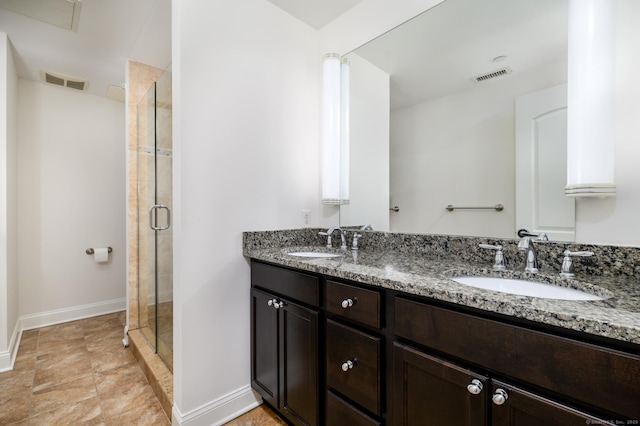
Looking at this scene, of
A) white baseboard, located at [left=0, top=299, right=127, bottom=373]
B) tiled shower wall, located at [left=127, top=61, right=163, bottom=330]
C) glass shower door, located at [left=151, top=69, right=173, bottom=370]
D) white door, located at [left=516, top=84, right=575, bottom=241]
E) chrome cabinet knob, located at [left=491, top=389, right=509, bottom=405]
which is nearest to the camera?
chrome cabinet knob, located at [left=491, top=389, right=509, bottom=405]

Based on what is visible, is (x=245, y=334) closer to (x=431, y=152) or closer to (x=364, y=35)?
Result: (x=431, y=152)

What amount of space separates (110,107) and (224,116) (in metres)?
2.68

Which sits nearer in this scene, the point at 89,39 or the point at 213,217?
the point at 213,217

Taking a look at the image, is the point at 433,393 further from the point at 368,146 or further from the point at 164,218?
the point at 164,218

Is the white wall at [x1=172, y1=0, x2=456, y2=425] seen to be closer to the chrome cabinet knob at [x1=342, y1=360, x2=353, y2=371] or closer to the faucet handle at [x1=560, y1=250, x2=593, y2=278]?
the chrome cabinet knob at [x1=342, y1=360, x2=353, y2=371]

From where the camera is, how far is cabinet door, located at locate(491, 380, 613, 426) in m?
0.64

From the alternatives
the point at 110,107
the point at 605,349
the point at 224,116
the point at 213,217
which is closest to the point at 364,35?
the point at 224,116

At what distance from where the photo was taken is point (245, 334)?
1.68 metres

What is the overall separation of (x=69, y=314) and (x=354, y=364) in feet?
11.5

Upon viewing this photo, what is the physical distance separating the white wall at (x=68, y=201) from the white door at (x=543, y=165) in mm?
3910

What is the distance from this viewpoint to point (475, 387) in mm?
767

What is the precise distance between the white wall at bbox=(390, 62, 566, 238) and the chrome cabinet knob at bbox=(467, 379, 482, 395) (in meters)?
0.76

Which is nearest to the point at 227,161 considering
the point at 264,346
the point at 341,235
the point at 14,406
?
the point at 341,235

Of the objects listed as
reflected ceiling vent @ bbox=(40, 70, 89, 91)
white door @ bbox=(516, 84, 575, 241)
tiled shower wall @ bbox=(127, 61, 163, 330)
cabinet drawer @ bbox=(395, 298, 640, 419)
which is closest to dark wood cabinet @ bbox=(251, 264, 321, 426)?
cabinet drawer @ bbox=(395, 298, 640, 419)
